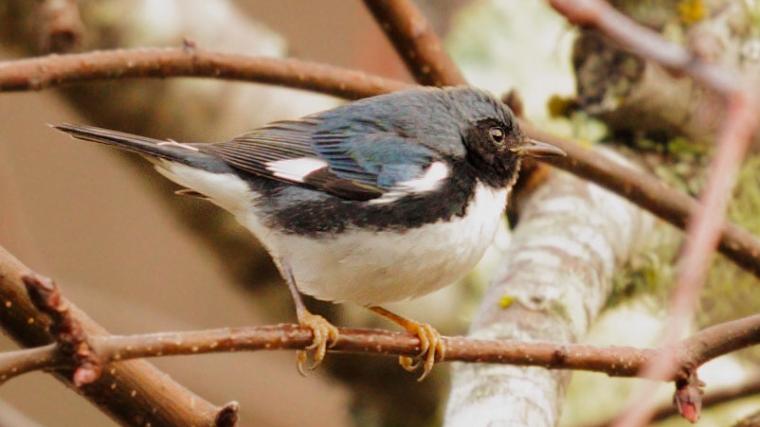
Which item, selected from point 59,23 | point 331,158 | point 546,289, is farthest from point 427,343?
point 59,23

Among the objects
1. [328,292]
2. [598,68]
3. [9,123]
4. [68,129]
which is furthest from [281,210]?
[9,123]

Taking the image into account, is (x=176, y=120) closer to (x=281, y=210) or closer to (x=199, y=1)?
(x=199, y=1)

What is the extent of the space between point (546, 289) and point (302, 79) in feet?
2.46

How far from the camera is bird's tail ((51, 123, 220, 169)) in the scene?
1963 millimetres

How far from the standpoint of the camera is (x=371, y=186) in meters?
2.10

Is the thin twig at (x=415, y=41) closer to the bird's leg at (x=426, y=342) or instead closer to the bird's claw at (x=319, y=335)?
the bird's leg at (x=426, y=342)

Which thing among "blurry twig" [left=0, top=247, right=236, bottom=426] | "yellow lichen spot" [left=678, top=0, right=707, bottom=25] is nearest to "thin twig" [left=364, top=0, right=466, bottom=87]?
"yellow lichen spot" [left=678, top=0, right=707, bottom=25]

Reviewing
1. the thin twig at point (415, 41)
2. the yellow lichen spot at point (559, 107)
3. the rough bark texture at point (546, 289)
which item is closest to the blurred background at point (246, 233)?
the yellow lichen spot at point (559, 107)

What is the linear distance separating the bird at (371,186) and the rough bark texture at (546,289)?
0.47ft

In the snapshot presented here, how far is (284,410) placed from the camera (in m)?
4.15

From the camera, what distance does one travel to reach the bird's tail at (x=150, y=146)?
1963 millimetres

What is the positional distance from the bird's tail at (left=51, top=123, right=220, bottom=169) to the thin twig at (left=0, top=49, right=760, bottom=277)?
16cm

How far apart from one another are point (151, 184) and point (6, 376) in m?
2.45

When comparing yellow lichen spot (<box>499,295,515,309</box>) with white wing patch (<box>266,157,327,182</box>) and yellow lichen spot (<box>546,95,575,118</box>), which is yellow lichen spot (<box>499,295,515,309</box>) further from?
yellow lichen spot (<box>546,95,575,118</box>)
